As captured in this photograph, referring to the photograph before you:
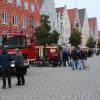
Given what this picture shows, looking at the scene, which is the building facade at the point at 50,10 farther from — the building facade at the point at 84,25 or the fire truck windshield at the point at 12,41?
the fire truck windshield at the point at 12,41

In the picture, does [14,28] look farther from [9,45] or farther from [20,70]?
[20,70]

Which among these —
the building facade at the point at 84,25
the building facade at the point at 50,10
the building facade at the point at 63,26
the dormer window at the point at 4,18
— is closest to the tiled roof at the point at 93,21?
the building facade at the point at 84,25

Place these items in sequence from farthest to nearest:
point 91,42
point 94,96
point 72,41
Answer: point 91,42
point 72,41
point 94,96

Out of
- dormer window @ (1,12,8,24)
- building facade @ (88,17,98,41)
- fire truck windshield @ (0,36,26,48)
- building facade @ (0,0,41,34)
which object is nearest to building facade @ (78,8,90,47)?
building facade @ (88,17,98,41)

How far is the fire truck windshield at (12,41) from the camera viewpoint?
27272 mm

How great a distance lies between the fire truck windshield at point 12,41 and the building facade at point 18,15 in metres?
23.3

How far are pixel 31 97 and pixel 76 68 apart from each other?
63.5ft

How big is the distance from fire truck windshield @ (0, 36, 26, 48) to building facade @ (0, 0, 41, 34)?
2332cm

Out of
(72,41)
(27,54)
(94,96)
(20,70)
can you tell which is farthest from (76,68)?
(72,41)

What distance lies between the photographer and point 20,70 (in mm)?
19750

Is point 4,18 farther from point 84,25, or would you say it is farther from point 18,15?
point 84,25

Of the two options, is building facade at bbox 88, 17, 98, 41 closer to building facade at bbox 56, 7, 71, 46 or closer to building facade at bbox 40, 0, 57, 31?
building facade at bbox 56, 7, 71, 46

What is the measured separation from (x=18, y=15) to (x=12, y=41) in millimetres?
33550

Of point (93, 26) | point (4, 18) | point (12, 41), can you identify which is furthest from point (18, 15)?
point (93, 26)
